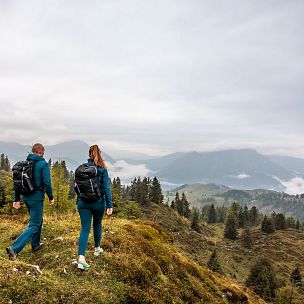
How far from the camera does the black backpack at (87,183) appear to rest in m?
9.83

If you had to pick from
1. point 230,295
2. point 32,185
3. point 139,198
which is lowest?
point 139,198

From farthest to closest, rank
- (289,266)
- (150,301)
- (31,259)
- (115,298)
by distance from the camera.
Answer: (289,266) → (31,259) → (150,301) → (115,298)

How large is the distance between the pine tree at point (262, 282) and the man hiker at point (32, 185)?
65.1 meters

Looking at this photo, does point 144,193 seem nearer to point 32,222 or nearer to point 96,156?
point 32,222

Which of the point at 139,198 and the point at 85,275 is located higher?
the point at 85,275

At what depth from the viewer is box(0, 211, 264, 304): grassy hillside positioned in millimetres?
8094

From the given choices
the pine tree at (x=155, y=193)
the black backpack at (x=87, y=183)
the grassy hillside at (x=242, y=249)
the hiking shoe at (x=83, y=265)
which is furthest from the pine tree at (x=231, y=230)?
the black backpack at (x=87, y=183)

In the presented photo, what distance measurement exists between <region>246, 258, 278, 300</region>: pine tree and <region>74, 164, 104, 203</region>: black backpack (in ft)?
215

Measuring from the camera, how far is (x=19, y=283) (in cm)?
786

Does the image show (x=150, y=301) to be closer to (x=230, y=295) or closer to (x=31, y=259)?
(x=31, y=259)

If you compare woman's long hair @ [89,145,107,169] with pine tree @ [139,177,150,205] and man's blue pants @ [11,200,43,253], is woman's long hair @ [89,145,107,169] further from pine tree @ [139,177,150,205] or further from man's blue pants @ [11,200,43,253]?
pine tree @ [139,177,150,205]

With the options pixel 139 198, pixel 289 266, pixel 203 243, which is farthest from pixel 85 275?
pixel 139 198

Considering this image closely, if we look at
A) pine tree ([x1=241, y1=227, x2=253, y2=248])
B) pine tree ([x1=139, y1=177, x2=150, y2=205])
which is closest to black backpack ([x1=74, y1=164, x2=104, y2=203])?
pine tree ([x1=241, y1=227, x2=253, y2=248])

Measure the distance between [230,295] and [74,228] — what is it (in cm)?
844
